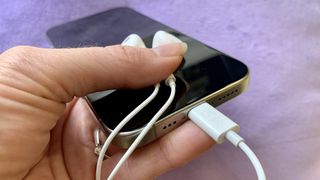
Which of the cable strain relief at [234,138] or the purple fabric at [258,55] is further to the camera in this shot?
the purple fabric at [258,55]

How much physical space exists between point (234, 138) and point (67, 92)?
220mm

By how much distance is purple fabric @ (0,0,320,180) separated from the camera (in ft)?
1.73

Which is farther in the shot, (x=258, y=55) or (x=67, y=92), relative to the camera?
(x=258, y=55)

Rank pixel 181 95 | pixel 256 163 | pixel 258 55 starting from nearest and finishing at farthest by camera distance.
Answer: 1. pixel 256 163
2. pixel 181 95
3. pixel 258 55

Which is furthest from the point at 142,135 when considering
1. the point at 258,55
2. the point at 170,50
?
the point at 258,55

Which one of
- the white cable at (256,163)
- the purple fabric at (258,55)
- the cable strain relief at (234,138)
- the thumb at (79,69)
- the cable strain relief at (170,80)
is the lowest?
the purple fabric at (258,55)

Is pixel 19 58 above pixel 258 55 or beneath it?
above

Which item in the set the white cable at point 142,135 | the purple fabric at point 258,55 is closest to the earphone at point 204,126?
the white cable at point 142,135

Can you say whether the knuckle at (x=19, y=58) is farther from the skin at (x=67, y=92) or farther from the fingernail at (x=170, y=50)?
the fingernail at (x=170, y=50)

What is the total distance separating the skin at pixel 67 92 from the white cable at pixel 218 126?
2cm

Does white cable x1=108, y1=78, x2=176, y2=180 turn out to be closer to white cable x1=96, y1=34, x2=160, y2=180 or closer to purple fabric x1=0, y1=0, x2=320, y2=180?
white cable x1=96, y1=34, x2=160, y2=180

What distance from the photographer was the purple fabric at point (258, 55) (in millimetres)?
526

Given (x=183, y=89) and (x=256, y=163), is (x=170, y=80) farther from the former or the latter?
(x=256, y=163)

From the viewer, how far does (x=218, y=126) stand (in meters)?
0.42
